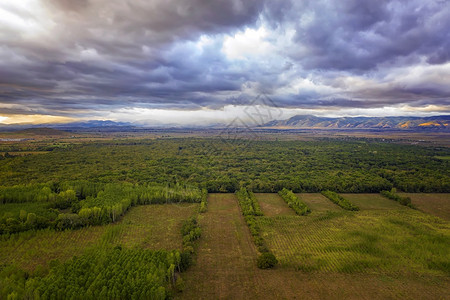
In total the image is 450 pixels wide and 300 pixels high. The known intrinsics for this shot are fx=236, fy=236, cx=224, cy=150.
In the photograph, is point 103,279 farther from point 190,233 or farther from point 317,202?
point 317,202

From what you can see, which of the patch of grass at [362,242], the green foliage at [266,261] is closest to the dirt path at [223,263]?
the green foliage at [266,261]

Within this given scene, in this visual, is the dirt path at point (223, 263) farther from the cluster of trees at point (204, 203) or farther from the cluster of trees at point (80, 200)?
the cluster of trees at point (80, 200)

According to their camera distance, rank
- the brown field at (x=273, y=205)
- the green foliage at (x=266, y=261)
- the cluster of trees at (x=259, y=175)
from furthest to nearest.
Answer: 1. the cluster of trees at (x=259, y=175)
2. the brown field at (x=273, y=205)
3. the green foliage at (x=266, y=261)

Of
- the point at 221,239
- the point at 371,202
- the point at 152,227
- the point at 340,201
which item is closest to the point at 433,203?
the point at 371,202

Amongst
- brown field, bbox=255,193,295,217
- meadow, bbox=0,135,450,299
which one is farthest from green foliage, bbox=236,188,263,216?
brown field, bbox=255,193,295,217

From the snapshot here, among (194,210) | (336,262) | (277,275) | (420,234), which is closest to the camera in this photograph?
(277,275)

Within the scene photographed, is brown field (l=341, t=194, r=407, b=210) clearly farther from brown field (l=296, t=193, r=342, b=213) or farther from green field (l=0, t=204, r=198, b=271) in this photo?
green field (l=0, t=204, r=198, b=271)

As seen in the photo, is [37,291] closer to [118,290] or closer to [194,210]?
[118,290]

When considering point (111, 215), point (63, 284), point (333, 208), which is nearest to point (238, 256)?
point (63, 284)
